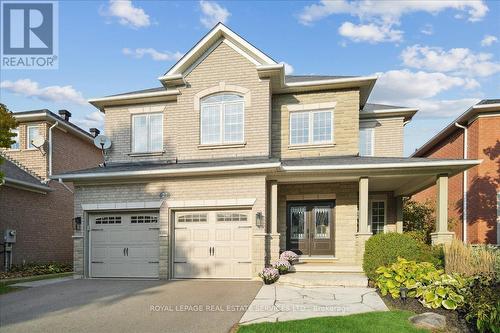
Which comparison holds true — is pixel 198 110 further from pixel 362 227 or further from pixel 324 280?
pixel 324 280

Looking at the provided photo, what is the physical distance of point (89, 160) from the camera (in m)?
21.0

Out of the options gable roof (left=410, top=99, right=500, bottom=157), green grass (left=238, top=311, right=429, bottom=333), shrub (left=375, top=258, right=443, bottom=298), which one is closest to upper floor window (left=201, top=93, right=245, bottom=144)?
shrub (left=375, top=258, right=443, bottom=298)

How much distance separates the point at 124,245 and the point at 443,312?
32.6 feet

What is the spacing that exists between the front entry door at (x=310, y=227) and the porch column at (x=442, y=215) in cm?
369

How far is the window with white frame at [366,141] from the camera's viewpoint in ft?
49.9

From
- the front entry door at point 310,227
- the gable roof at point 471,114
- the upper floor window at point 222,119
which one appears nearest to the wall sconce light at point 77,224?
the upper floor window at point 222,119

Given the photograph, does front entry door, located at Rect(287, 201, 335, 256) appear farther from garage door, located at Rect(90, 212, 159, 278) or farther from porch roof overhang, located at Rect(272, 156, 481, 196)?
garage door, located at Rect(90, 212, 159, 278)

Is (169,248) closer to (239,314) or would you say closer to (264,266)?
(264,266)

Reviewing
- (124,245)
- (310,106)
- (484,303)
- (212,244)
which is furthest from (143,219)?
(484,303)

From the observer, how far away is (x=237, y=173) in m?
12.0

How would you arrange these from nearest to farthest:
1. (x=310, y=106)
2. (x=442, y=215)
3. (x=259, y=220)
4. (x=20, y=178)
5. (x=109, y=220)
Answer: (x=259, y=220) → (x=442, y=215) → (x=109, y=220) → (x=310, y=106) → (x=20, y=178)

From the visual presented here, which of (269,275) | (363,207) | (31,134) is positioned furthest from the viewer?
(31,134)

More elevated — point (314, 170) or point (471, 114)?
point (471, 114)

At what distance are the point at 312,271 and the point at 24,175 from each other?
13.4 meters
